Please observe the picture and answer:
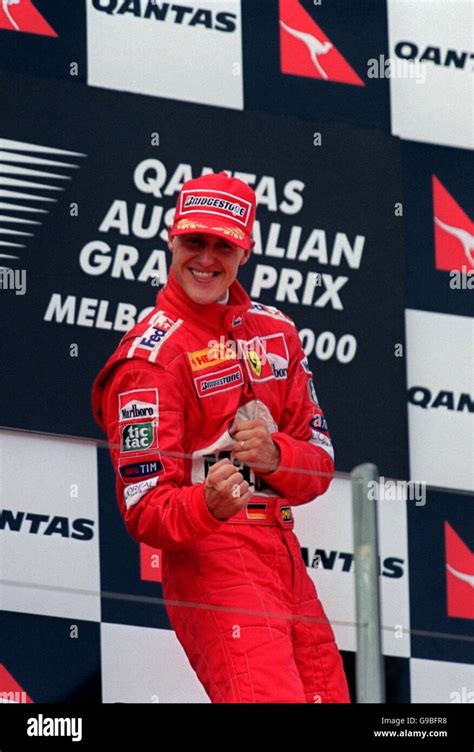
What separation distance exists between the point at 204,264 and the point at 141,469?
470 millimetres

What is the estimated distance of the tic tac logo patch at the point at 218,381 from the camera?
357cm

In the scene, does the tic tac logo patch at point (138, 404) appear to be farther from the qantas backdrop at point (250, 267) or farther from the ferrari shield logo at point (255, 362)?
the qantas backdrop at point (250, 267)

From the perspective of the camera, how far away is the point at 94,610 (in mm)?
4312

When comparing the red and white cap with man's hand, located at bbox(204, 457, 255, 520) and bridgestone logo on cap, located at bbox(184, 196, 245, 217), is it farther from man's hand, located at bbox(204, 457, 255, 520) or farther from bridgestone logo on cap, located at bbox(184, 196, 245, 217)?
man's hand, located at bbox(204, 457, 255, 520)

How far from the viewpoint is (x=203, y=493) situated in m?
3.31

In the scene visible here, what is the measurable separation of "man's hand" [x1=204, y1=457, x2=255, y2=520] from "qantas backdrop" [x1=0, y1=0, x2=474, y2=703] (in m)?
0.88

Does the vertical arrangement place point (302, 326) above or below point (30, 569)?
above

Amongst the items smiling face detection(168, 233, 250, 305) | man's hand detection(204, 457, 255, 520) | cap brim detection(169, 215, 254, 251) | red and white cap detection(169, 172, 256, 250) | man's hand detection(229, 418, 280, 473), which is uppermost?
red and white cap detection(169, 172, 256, 250)

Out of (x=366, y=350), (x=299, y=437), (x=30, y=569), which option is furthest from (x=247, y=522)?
(x=366, y=350)

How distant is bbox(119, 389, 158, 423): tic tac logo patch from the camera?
3.47 m

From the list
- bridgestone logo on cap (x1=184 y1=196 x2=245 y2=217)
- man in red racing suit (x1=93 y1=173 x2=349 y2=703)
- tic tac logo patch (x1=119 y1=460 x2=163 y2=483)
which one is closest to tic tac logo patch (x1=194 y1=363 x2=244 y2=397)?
man in red racing suit (x1=93 y1=173 x2=349 y2=703)

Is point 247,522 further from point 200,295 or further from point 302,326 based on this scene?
point 302,326

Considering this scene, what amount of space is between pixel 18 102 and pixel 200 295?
0.96 m

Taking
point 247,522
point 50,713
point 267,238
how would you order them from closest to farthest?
point 50,713 → point 247,522 → point 267,238
